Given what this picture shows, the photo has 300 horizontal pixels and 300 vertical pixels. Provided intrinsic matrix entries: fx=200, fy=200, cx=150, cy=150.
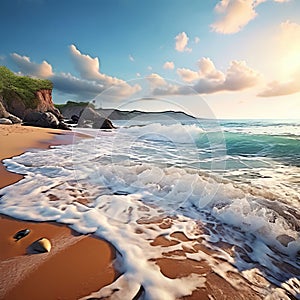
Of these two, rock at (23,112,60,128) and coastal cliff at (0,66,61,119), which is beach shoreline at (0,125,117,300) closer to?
rock at (23,112,60,128)

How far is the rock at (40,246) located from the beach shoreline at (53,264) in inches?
2.1

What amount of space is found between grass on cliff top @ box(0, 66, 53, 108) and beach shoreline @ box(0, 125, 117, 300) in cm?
2977

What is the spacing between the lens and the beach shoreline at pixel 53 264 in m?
1.60

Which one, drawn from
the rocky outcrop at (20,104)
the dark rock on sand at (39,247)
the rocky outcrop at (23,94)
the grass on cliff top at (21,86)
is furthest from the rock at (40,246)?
the grass on cliff top at (21,86)

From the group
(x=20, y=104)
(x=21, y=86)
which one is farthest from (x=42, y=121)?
(x=21, y=86)

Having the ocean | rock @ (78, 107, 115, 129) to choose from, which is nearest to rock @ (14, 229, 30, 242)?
the ocean

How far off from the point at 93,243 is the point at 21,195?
6.25ft

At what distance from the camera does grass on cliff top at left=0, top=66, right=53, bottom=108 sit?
26062mm

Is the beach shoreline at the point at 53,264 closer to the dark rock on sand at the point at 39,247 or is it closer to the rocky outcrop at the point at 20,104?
the dark rock on sand at the point at 39,247

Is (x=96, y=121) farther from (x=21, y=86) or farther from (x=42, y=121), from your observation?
(x=21, y=86)

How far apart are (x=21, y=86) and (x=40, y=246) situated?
110 feet

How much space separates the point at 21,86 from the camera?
94.4ft

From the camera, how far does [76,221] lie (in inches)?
107

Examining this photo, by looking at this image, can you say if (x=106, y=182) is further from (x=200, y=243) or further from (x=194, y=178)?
(x=200, y=243)
